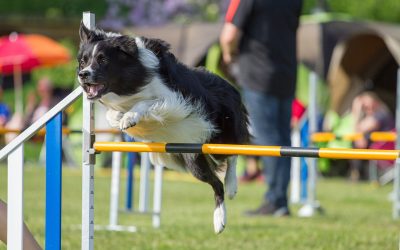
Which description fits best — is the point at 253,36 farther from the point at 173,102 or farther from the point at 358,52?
the point at 358,52

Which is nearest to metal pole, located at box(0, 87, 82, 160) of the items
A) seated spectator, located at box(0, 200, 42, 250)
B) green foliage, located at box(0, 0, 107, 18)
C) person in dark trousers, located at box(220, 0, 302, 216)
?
seated spectator, located at box(0, 200, 42, 250)

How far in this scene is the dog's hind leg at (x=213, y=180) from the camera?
183 inches

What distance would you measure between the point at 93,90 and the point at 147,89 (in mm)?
359

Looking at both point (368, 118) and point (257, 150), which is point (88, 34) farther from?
point (368, 118)

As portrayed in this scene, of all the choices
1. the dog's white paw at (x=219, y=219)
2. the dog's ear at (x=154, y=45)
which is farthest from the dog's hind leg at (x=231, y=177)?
the dog's ear at (x=154, y=45)

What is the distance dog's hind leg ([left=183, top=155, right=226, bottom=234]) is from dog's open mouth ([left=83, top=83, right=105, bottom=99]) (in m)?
0.98

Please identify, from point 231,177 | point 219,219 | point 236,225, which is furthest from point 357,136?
point 219,219

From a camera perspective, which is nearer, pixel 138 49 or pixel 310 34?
pixel 138 49

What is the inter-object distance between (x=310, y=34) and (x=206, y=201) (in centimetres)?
540

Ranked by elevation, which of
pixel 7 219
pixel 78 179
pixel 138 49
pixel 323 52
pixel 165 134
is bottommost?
pixel 7 219

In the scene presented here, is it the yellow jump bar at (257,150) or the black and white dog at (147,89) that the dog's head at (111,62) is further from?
the yellow jump bar at (257,150)

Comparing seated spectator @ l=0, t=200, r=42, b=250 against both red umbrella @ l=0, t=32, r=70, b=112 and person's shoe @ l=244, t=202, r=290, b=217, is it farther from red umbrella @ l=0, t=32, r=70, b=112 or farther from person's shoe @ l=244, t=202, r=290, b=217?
red umbrella @ l=0, t=32, r=70, b=112

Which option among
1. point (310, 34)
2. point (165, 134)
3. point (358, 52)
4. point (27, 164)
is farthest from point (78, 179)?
point (165, 134)

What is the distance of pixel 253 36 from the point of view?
276 inches
